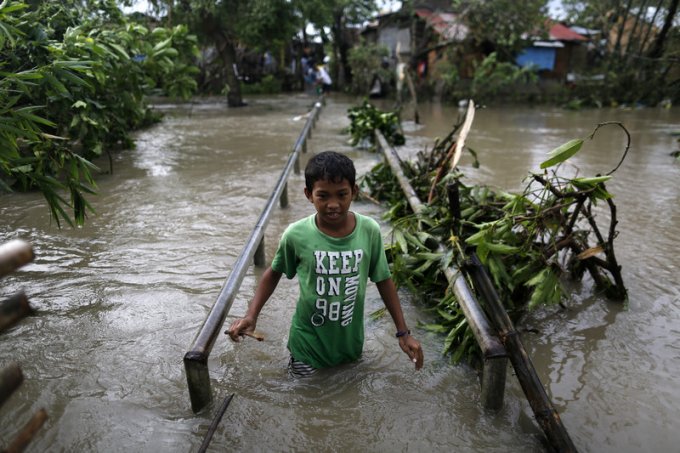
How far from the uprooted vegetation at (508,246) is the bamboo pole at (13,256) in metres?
2.26

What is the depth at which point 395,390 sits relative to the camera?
2.74 metres

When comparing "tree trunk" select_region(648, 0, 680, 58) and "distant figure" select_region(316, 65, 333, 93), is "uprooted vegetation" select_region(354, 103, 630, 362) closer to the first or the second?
"tree trunk" select_region(648, 0, 680, 58)

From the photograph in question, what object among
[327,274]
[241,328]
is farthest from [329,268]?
[241,328]

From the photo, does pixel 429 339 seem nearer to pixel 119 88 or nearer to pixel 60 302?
pixel 60 302

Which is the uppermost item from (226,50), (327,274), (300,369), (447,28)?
(447,28)

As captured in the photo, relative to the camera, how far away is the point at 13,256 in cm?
107

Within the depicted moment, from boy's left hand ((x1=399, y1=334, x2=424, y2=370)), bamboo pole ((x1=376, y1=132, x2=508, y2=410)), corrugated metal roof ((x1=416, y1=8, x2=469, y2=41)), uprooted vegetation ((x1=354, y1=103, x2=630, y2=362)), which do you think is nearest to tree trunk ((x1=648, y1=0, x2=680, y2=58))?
corrugated metal roof ((x1=416, y1=8, x2=469, y2=41))

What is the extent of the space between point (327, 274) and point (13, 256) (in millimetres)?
1459

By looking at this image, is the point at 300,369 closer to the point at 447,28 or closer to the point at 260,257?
the point at 260,257

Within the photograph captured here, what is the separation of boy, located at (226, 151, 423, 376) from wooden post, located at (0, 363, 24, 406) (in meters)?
1.24

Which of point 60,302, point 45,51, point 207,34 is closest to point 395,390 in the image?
point 60,302

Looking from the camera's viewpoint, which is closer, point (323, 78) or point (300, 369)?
point (300, 369)

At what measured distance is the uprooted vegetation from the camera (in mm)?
2988

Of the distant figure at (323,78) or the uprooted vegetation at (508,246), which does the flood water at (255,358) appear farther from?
the distant figure at (323,78)
